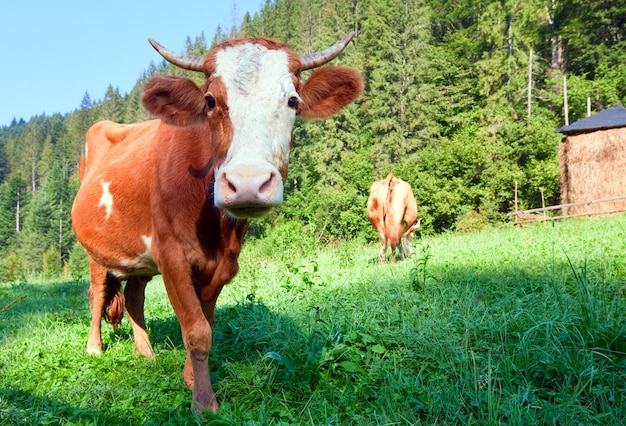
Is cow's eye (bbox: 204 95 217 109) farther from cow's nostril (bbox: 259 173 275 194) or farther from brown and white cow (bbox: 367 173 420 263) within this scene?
brown and white cow (bbox: 367 173 420 263)

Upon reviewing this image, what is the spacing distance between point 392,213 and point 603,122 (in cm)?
1671

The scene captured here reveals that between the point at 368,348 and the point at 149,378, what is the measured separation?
164 cm

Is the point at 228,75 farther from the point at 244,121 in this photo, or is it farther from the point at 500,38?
the point at 500,38

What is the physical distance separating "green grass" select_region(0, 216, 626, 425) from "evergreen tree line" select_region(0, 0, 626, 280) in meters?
27.2

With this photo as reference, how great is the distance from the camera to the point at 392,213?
11.4m

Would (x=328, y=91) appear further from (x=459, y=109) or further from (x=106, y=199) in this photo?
(x=459, y=109)

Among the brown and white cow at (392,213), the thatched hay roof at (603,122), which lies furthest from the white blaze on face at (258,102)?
the thatched hay roof at (603,122)

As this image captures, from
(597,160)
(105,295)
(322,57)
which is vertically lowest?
(105,295)

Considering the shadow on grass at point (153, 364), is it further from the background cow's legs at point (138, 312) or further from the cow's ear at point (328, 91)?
the cow's ear at point (328, 91)

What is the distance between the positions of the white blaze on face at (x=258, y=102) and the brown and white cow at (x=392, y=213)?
8220mm

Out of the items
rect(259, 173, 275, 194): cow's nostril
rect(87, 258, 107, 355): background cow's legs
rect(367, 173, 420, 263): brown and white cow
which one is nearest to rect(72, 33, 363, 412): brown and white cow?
rect(259, 173, 275, 194): cow's nostril

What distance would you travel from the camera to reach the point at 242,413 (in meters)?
2.75

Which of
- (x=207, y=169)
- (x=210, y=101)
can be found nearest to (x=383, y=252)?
(x=207, y=169)

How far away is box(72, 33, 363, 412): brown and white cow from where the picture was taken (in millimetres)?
2570
